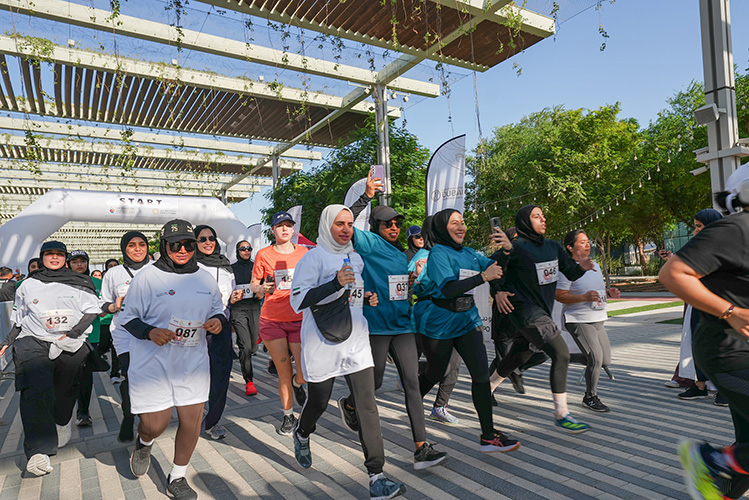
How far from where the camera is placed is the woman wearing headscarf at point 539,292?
4.33m

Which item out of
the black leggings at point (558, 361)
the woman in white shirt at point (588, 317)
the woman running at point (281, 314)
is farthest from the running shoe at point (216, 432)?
the woman in white shirt at point (588, 317)

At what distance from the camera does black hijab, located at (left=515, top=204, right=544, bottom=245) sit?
455 centimetres

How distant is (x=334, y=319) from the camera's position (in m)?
3.41

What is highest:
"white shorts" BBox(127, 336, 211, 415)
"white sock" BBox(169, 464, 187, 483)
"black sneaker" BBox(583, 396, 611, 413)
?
"white shorts" BBox(127, 336, 211, 415)

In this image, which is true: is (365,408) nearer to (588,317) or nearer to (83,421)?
(588,317)

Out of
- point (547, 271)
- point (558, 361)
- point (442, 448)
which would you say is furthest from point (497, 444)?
point (547, 271)

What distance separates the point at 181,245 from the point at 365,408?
170cm

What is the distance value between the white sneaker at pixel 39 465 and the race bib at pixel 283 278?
94.6 inches

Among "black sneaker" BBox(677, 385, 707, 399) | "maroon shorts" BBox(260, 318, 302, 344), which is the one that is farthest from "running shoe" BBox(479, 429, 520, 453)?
"black sneaker" BBox(677, 385, 707, 399)

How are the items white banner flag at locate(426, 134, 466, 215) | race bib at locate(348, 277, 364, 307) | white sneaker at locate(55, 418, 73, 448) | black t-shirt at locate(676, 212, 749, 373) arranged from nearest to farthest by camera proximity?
1. black t-shirt at locate(676, 212, 749, 373)
2. race bib at locate(348, 277, 364, 307)
3. white sneaker at locate(55, 418, 73, 448)
4. white banner flag at locate(426, 134, 466, 215)

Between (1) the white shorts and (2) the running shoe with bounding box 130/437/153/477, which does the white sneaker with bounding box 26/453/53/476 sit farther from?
(1) the white shorts

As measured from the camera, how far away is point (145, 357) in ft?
11.1

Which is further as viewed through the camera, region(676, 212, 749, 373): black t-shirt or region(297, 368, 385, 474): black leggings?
region(297, 368, 385, 474): black leggings

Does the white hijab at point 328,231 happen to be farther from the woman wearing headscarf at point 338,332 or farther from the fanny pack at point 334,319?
the fanny pack at point 334,319
